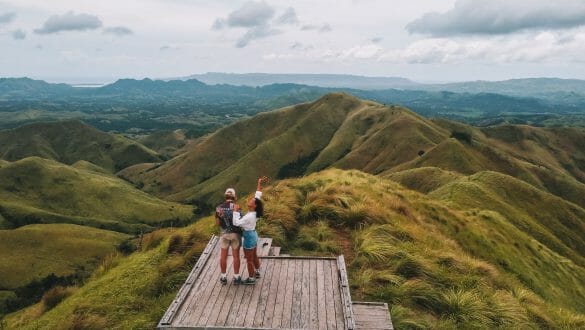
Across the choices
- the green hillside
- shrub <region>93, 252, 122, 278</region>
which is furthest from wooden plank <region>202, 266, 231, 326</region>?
the green hillside

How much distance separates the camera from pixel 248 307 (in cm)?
1098

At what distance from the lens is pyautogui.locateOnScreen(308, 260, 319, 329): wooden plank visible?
10.2 m

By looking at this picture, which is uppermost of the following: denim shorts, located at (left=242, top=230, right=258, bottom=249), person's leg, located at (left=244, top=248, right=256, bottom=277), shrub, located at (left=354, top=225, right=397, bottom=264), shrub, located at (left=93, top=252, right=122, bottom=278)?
denim shorts, located at (left=242, top=230, right=258, bottom=249)

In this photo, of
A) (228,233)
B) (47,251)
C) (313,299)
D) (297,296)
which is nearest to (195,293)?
(228,233)

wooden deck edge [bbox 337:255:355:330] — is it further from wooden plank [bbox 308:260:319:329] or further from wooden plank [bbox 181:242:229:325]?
wooden plank [bbox 181:242:229:325]

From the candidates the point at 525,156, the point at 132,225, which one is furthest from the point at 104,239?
the point at 525,156

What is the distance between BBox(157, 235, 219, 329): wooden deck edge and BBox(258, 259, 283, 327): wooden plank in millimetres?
1961

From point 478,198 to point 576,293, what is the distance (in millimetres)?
15489

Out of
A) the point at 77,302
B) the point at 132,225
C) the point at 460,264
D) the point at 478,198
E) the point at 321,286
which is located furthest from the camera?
the point at 132,225

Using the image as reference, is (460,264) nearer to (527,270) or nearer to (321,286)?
(321,286)

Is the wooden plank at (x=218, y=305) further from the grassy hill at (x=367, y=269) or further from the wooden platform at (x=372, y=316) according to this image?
the wooden platform at (x=372, y=316)

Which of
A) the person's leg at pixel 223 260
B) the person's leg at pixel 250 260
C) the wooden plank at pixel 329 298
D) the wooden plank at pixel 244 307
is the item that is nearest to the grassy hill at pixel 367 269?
the wooden plank at pixel 329 298

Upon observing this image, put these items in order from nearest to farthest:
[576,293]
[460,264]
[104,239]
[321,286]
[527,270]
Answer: [321,286]
[460,264]
[527,270]
[576,293]
[104,239]

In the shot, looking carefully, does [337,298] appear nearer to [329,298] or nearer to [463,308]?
[329,298]
